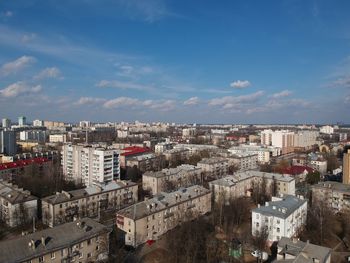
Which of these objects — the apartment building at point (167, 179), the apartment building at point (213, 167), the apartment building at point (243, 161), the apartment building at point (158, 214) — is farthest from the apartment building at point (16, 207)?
the apartment building at point (243, 161)

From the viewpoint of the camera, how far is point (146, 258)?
653 inches

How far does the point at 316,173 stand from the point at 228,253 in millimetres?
21713

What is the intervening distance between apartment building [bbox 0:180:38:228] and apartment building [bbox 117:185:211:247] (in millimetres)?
7282

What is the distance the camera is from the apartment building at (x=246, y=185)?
26.9 meters

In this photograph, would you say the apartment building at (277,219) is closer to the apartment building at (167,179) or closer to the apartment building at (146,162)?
the apartment building at (167,179)

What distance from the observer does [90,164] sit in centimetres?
3306

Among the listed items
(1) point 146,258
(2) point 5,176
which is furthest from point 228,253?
(2) point 5,176

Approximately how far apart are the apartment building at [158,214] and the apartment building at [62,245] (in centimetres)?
257

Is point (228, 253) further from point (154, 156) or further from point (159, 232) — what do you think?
point (154, 156)

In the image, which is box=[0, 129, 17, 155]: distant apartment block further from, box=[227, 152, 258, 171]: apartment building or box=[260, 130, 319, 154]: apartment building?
box=[260, 130, 319, 154]: apartment building

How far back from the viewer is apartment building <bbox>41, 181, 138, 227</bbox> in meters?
21.3

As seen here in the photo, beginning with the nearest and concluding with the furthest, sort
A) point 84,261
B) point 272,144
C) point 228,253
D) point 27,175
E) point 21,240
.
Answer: point 21,240 < point 84,261 < point 228,253 < point 27,175 < point 272,144

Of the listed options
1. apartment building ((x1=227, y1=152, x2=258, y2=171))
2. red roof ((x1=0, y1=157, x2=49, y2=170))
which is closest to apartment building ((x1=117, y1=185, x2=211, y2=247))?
apartment building ((x1=227, y1=152, x2=258, y2=171))

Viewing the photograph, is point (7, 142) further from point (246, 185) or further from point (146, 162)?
point (246, 185)
